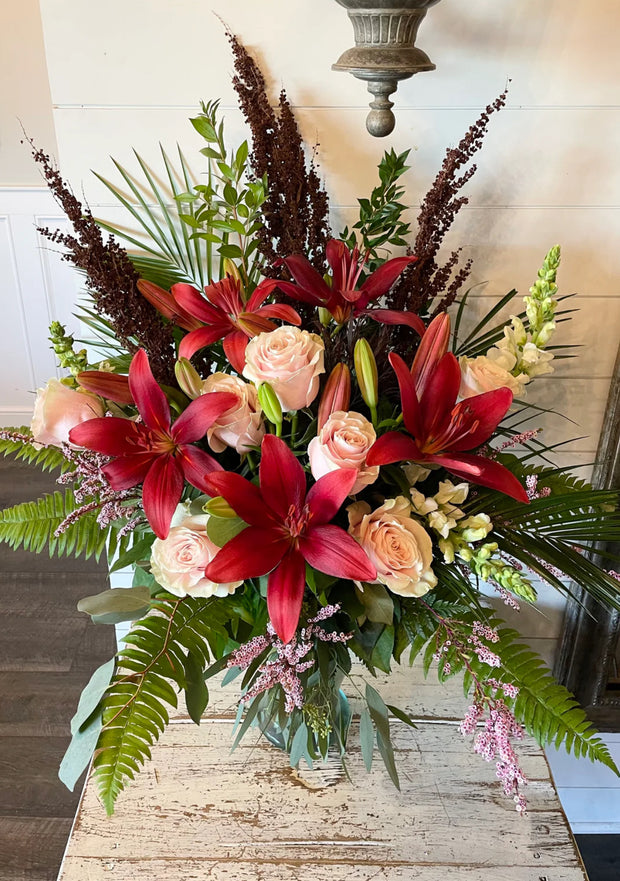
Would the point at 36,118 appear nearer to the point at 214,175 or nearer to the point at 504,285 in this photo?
→ the point at 214,175

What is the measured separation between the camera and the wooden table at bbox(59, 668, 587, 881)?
877mm

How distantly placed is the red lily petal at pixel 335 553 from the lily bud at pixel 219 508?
7 centimetres

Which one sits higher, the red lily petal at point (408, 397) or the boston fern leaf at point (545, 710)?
the red lily petal at point (408, 397)

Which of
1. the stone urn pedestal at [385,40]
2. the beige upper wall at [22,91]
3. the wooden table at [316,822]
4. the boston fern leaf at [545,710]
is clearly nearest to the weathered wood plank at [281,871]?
the wooden table at [316,822]

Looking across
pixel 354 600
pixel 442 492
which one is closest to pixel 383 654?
pixel 354 600

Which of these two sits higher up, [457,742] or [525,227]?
[525,227]

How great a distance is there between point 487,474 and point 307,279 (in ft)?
0.85

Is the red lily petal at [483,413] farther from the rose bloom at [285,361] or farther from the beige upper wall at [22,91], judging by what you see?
the beige upper wall at [22,91]

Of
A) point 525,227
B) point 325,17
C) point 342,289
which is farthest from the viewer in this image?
point 525,227

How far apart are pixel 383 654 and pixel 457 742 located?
0.37m

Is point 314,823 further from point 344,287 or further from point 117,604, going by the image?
point 344,287

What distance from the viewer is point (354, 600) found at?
73cm

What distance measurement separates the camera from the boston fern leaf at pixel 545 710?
2.36 feet

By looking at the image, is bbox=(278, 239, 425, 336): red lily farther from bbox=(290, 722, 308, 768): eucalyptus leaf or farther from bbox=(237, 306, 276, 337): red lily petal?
bbox=(290, 722, 308, 768): eucalyptus leaf
